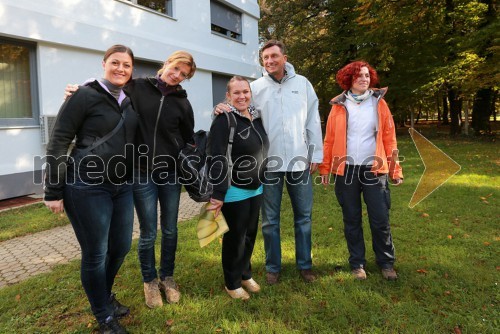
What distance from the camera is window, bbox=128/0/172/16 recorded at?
10844 mm

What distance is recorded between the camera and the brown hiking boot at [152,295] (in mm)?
3225

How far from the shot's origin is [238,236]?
318cm

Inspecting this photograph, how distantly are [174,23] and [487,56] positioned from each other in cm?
1314

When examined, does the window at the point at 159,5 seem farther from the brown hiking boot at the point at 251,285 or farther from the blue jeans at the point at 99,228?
the brown hiking boot at the point at 251,285

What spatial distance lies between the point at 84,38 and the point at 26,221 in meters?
4.84

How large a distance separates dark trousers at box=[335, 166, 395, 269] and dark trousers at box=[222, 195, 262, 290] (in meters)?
0.99

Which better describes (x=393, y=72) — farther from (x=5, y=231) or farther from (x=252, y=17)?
(x=5, y=231)

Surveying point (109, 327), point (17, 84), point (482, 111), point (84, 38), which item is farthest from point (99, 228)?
point (482, 111)

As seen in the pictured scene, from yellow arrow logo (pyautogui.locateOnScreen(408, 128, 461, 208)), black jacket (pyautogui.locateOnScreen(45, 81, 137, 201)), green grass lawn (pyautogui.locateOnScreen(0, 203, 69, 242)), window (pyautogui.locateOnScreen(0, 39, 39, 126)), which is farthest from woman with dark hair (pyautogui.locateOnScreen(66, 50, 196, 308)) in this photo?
window (pyautogui.locateOnScreen(0, 39, 39, 126))

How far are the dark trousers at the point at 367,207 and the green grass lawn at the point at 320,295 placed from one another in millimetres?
250

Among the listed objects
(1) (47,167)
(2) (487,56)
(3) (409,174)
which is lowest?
(3) (409,174)

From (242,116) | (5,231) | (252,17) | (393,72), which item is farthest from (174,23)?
(393,72)

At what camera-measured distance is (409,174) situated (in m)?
9.64

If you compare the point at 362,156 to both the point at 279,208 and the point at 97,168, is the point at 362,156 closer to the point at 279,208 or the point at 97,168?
the point at 279,208
